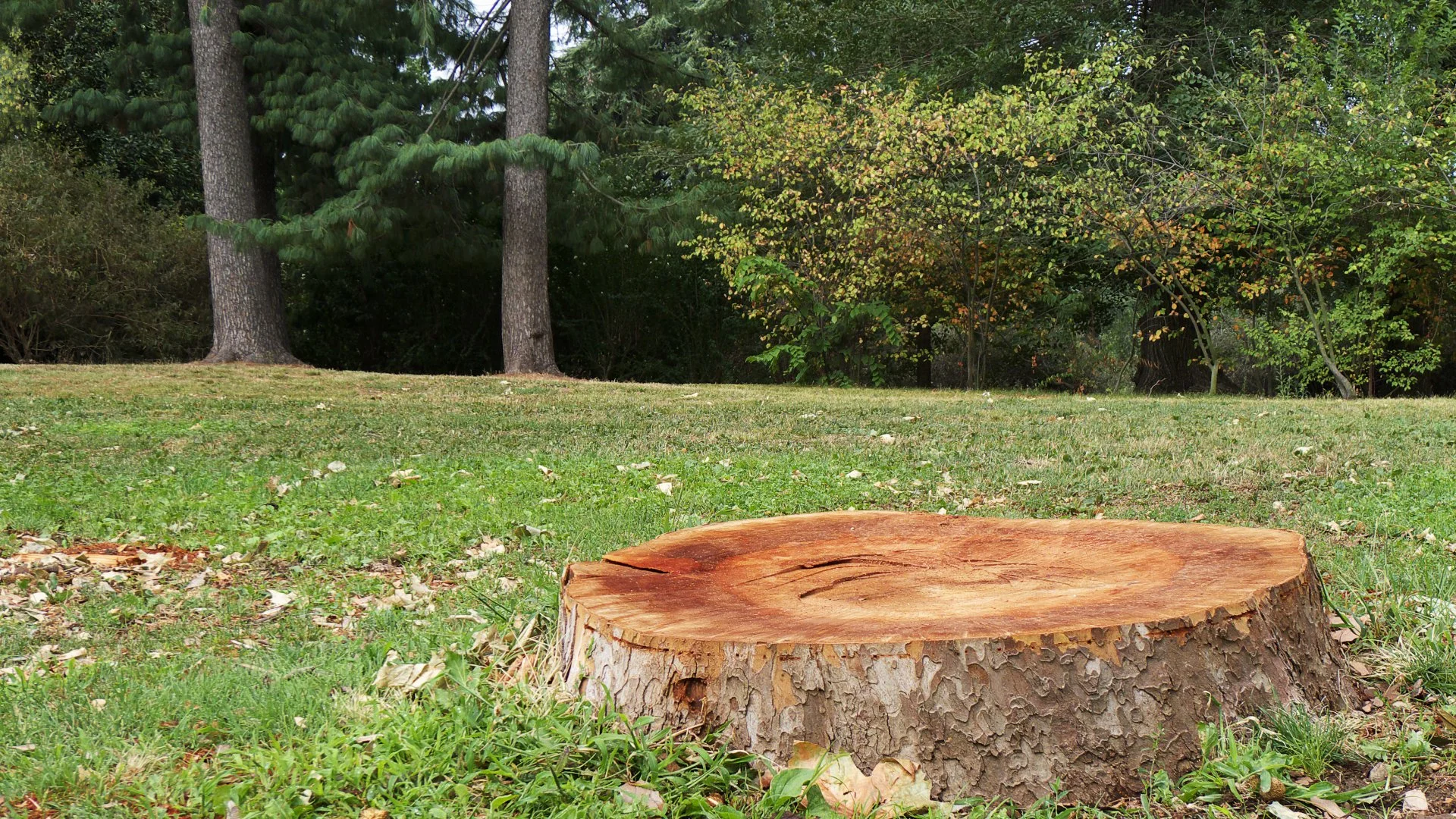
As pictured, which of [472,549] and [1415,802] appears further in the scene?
[472,549]

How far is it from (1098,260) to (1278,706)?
12.4 m

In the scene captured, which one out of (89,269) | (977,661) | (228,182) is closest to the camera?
(977,661)

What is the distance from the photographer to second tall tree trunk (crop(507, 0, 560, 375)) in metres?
13.3

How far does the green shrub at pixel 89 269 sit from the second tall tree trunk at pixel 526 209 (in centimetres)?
434

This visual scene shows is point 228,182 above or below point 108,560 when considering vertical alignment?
above

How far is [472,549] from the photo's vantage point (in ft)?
14.4

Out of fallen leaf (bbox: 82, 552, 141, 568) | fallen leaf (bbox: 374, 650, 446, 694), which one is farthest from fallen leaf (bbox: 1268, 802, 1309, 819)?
fallen leaf (bbox: 82, 552, 141, 568)

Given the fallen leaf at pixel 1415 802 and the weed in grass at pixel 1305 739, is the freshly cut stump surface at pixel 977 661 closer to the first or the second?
the weed in grass at pixel 1305 739

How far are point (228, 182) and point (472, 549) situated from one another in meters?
10.4

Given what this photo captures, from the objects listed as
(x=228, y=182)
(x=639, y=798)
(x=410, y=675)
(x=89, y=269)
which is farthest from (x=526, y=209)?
(x=639, y=798)

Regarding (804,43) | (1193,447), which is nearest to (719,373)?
(804,43)

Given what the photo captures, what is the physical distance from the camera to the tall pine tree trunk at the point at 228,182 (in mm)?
12930

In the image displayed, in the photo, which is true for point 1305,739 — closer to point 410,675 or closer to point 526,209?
point 410,675

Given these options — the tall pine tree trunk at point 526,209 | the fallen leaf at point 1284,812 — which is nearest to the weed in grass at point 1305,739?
the fallen leaf at point 1284,812
